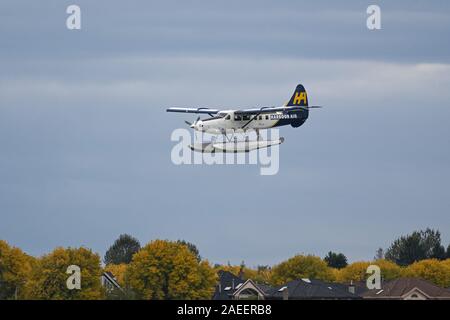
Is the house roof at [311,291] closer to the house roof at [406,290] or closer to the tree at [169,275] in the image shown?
the house roof at [406,290]

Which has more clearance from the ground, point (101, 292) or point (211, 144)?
point (211, 144)

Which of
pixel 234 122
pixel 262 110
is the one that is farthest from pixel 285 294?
pixel 262 110

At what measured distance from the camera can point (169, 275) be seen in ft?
628

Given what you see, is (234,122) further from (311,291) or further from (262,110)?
(311,291)

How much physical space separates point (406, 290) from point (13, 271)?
144 ft

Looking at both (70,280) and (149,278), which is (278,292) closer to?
(149,278)

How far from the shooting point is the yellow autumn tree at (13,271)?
18638cm

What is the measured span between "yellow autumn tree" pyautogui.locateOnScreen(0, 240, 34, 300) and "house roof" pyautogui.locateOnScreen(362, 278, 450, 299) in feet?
124

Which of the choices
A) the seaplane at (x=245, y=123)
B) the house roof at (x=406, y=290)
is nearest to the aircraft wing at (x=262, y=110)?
the seaplane at (x=245, y=123)

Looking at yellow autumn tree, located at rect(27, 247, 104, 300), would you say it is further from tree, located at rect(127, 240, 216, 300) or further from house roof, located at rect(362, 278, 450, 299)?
house roof, located at rect(362, 278, 450, 299)
